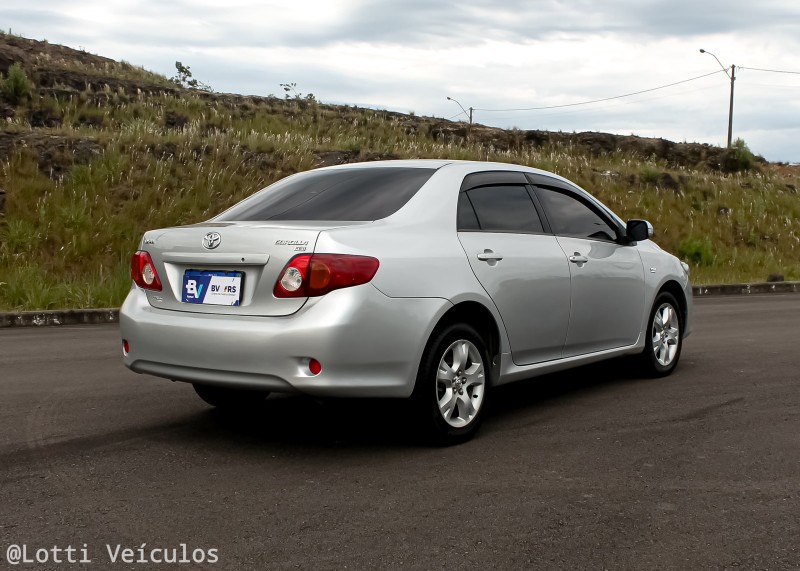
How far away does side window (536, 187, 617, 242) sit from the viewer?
671 cm

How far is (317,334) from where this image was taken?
484 centimetres

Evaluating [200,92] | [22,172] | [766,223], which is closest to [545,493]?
[22,172]

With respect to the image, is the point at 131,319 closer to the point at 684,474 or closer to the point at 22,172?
the point at 684,474

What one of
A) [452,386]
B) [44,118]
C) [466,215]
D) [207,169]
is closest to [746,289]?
[207,169]

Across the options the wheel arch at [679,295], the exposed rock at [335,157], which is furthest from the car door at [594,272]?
the exposed rock at [335,157]

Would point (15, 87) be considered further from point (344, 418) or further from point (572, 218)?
point (344, 418)

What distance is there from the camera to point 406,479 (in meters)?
4.80

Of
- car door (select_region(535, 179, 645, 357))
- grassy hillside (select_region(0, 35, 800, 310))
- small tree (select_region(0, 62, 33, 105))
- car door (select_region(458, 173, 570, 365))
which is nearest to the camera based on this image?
car door (select_region(458, 173, 570, 365))

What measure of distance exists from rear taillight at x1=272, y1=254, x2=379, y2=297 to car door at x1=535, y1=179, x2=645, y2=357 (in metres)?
2.09

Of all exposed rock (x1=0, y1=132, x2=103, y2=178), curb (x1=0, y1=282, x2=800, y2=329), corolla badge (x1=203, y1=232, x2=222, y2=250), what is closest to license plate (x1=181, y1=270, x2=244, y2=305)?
corolla badge (x1=203, y1=232, x2=222, y2=250)

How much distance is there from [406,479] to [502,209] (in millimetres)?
2149

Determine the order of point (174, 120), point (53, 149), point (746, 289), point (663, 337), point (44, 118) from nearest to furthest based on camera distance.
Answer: point (663, 337) < point (53, 149) < point (746, 289) < point (44, 118) < point (174, 120)

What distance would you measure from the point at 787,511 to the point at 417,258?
87.4 inches

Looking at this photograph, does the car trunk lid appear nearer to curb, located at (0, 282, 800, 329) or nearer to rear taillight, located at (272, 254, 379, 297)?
rear taillight, located at (272, 254, 379, 297)
